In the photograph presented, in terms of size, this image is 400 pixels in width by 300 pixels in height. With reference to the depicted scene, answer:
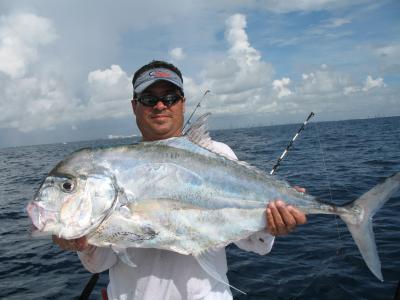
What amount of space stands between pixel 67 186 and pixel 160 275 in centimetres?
110

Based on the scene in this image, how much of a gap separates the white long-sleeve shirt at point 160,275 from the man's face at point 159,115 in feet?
3.72

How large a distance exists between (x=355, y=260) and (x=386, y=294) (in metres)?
1.33

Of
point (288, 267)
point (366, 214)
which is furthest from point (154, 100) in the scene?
point (288, 267)

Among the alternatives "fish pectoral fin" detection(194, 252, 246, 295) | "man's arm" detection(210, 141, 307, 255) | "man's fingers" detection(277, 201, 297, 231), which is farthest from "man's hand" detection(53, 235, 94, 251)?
"man's fingers" detection(277, 201, 297, 231)

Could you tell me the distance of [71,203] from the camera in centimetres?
269

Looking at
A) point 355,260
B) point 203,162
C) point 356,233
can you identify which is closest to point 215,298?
point 203,162

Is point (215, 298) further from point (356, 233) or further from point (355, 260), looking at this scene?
point (355, 260)

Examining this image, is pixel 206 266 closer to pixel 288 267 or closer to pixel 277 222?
pixel 277 222

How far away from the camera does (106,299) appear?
3.52m

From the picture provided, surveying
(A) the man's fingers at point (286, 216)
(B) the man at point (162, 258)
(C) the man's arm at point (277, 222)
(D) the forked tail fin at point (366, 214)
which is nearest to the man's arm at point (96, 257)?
(B) the man at point (162, 258)

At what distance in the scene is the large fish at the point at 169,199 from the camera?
271 centimetres

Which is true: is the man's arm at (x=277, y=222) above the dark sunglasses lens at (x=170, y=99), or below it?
below

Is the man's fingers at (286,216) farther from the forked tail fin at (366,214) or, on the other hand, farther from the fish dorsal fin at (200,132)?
the fish dorsal fin at (200,132)

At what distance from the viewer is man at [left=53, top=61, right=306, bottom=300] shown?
3037mm
